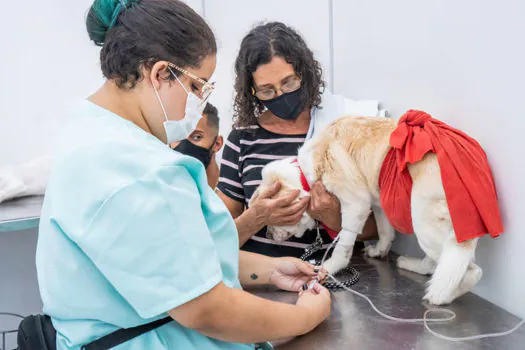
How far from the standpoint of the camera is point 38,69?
3.05 m

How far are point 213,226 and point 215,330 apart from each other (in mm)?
188

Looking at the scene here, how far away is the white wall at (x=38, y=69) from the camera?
2953 mm

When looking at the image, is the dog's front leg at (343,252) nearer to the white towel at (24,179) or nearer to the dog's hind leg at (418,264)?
the dog's hind leg at (418,264)

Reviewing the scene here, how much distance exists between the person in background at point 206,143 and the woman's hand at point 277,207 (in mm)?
514

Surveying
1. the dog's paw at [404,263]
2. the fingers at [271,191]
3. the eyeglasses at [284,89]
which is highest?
the eyeglasses at [284,89]

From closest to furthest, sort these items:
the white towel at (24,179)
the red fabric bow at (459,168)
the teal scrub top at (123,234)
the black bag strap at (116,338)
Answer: the teal scrub top at (123,234) → the black bag strap at (116,338) → the red fabric bow at (459,168) → the white towel at (24,179)

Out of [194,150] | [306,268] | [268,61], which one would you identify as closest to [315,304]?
[306,268]

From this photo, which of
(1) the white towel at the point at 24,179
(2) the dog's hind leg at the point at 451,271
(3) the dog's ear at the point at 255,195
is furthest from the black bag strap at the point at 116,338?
(1) the white towel at the point at 24,179

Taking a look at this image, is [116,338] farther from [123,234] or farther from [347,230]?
[347,230]

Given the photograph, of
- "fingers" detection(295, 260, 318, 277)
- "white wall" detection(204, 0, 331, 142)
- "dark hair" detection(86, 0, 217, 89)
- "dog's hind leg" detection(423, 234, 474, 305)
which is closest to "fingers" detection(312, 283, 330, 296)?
"fingers" detection(295, 260, 318, 277)

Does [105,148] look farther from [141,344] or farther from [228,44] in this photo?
[228,44]

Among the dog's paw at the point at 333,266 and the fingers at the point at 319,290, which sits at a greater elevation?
the fingers at the point at 319,290

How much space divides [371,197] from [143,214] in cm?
108

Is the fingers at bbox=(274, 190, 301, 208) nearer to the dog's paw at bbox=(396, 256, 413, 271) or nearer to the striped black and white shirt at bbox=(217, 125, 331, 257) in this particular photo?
the striped black and white shirt at bbox=(217, 125, 331, 257)
